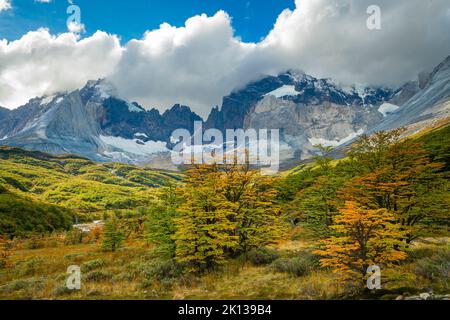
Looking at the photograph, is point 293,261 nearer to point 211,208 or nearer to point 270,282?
point 270,282

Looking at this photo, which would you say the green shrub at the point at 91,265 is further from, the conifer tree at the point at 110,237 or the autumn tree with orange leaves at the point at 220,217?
the conifer tree at the point at 110,237

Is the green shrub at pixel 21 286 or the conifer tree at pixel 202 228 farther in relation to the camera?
the green shrub at pixel 21 286

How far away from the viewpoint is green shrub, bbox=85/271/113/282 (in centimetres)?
2209

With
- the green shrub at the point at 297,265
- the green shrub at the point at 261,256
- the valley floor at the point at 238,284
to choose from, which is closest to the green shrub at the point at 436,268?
the valley floor at the point at 238,284

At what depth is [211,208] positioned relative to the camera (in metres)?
21.7

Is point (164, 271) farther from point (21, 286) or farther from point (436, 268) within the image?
point (436, 268)

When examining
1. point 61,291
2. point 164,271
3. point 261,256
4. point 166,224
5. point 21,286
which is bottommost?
point 21,286

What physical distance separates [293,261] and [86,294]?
13160mm

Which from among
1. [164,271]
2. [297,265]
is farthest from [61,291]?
[297,265]

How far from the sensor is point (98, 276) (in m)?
22.5

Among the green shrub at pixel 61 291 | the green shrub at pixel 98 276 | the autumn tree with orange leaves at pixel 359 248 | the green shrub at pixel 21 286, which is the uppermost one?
the autumn tree with orange leaves at pixel 359 248

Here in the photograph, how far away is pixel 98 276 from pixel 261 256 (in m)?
12.6

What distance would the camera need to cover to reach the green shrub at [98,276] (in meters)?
22.1

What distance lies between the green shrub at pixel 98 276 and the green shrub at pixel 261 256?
10854 millimetres
